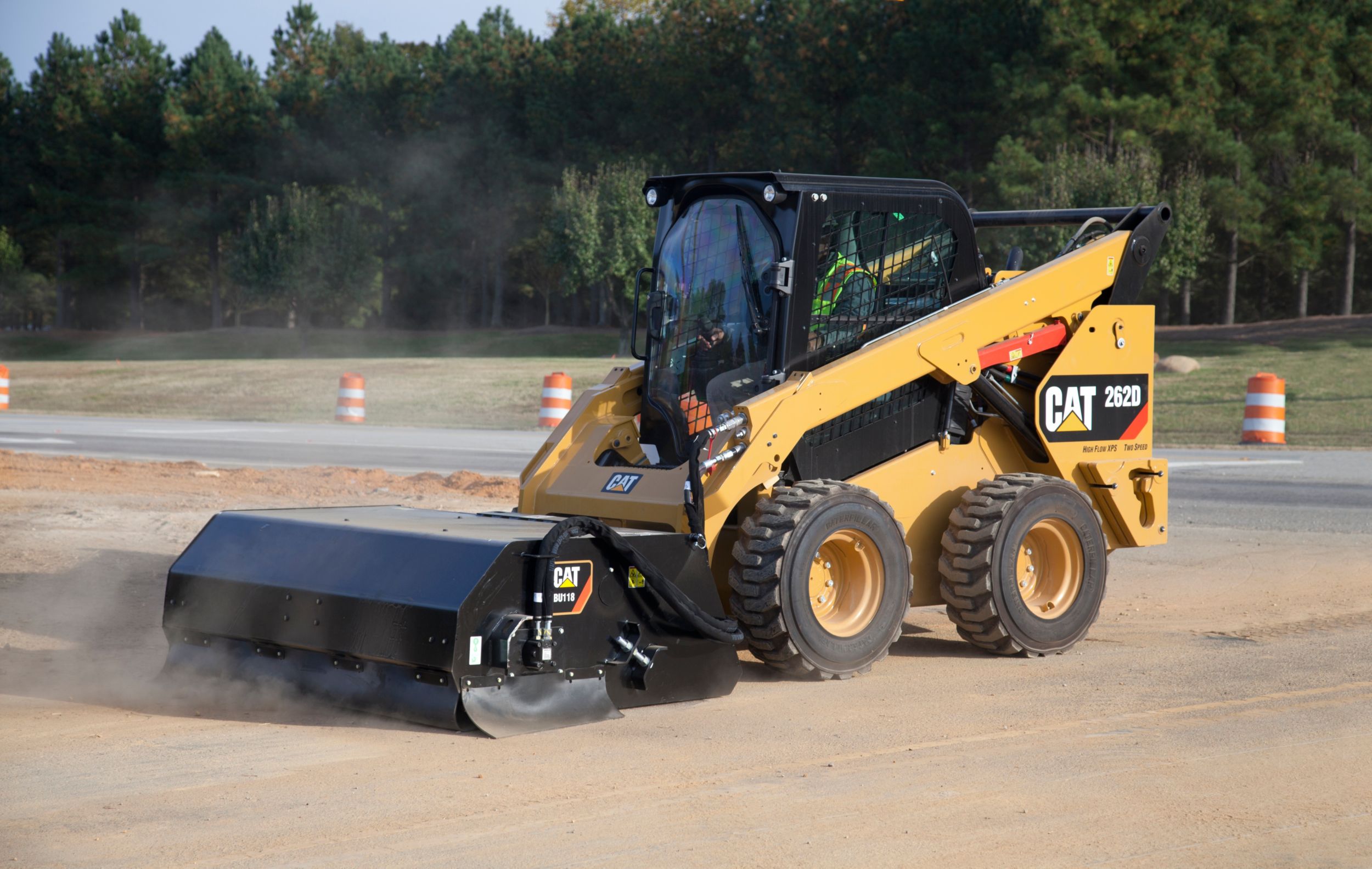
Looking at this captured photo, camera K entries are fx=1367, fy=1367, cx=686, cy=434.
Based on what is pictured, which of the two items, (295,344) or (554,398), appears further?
(295,344)

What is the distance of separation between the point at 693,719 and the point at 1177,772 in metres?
1.92

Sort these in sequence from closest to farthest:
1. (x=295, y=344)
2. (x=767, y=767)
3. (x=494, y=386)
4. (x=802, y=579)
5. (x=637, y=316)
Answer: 1. (x=767, y=767)
2. (x=802, y=579)
3. (x=637, y=316)
4. (x=494, y=386)
5. (x=295, y=344)

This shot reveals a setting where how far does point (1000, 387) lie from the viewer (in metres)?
7.40

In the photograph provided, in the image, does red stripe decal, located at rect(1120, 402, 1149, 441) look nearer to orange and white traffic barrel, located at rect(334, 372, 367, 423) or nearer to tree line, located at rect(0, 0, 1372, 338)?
orange and white traffic barrel, located at rect(334, 372, 367, 423)

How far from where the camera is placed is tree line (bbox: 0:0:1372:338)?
42906mm

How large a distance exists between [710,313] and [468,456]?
11.9 meters

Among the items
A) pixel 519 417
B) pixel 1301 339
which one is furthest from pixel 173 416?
pixel 1301 339

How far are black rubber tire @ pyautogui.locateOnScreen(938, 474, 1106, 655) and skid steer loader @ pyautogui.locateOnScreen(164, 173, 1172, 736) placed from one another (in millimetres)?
14

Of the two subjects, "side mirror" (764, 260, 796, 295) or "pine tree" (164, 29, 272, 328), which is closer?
"side mirror" (764, 260, 796, 295)

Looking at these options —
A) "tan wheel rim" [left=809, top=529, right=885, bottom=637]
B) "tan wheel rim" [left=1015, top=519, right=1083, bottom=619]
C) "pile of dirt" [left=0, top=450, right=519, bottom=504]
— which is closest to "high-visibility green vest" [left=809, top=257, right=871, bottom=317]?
"tan wheel rim" [left=809, top=529, right=885, bottom=637]

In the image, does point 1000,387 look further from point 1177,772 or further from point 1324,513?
point 1324,513

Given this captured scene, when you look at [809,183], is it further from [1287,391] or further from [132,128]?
[132,128]

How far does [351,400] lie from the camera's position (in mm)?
26844

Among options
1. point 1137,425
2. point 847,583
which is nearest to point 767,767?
point 847,583
